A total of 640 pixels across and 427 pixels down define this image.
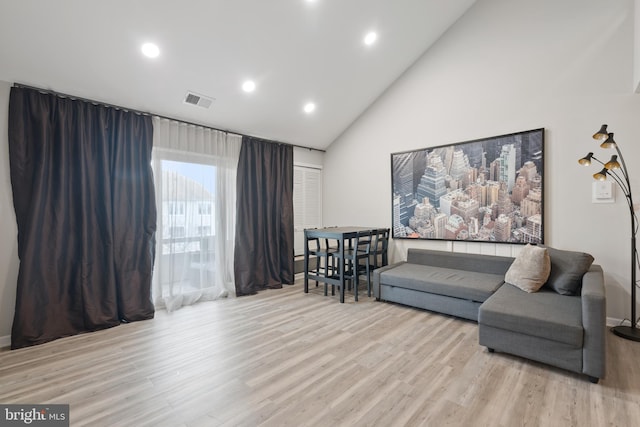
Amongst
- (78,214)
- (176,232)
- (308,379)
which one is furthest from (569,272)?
(78,214)

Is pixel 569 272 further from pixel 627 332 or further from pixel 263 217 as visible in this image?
pixel 263 217

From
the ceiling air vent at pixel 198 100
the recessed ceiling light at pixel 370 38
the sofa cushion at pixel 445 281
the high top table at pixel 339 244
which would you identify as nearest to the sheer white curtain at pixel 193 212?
the ceiling air vent at pixel 198 100

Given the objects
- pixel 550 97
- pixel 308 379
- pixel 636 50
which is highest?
pixel 636 50

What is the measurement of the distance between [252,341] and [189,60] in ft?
9.62

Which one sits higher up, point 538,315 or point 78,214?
point 78,214

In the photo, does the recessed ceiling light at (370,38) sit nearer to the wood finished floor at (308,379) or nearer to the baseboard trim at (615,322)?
the wood finished floor at (308,379)

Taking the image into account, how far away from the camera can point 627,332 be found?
2.76 metres

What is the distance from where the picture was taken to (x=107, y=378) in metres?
2.18

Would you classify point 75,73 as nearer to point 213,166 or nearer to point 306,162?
point 213,166

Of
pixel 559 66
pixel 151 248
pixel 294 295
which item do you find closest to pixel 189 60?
pixel 151 248

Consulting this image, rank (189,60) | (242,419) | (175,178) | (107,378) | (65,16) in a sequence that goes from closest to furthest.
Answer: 1. (242,419)
2. (107,378)
3. (65,16)
4. (189,60)
5. (175,178)

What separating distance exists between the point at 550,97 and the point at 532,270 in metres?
2.02

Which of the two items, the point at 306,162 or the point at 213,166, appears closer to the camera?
the point at 213,166

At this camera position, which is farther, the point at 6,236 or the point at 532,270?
the point at 532,270
